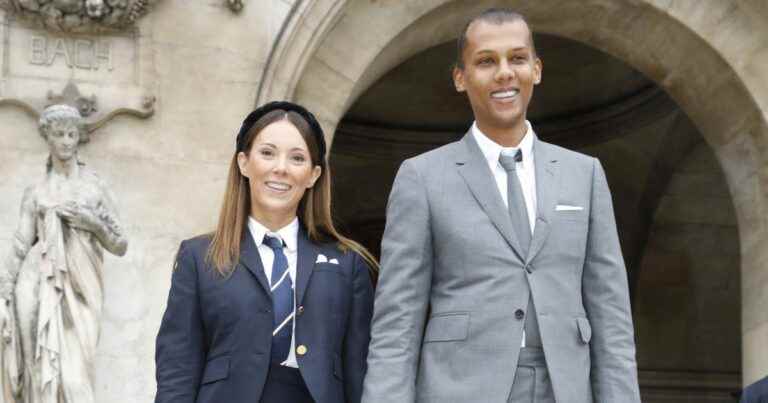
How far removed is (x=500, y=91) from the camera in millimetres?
5395

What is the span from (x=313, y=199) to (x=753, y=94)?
6958 millimetres

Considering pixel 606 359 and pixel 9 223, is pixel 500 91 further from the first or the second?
pixel 9 223

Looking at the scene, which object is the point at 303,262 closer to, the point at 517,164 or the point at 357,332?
the point at 357,332

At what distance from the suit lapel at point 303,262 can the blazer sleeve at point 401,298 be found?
283 millimetres

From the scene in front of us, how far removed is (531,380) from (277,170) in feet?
3.56

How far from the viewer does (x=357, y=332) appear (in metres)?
5.53

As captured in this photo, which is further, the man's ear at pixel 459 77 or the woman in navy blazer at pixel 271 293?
the man's ear at pixel 459 77

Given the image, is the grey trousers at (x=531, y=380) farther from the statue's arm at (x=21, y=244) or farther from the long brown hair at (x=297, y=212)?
the statue's arm at (x=21, y=244)

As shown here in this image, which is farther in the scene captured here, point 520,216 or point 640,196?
point 640,196

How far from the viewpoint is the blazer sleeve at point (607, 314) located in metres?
5.18

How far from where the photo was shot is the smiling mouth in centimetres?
554

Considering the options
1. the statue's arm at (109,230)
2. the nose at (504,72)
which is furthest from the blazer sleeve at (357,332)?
the statue's arm at (109,230)

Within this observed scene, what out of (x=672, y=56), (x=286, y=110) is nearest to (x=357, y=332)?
(x=286, y=110)

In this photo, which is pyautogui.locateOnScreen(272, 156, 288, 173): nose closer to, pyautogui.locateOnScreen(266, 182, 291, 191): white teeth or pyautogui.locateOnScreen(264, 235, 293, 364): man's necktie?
pyautogui.locateOnScreen(266, 182, 291, 191): white teeth
